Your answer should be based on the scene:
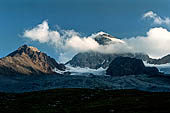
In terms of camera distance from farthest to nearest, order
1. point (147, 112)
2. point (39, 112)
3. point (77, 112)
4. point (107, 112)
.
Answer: point (39, 112), point (77, 112), point (107, 112), point (147, 112)

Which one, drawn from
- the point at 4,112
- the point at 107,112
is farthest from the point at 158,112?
the point at 4,112

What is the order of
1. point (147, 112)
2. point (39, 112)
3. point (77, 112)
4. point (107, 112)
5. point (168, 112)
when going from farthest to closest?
point (39, 112)
point (77, 112)
point (107, 112)
point (147, 112)
point (168, 112)

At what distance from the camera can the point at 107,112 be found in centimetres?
4388

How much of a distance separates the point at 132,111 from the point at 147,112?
3.16m

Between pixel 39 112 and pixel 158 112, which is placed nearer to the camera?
pixel 158 112

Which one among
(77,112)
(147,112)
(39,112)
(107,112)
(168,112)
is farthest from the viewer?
(39,112)

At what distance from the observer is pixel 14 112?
54.8 m

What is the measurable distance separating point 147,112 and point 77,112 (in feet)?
47.6

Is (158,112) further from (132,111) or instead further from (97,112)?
(97,112)

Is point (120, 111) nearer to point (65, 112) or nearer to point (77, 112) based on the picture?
point (77, 112)

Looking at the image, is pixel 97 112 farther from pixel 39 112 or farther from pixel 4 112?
pixel 4 112

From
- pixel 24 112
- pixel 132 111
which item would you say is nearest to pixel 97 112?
pixel 132 111

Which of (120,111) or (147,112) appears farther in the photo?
(120,111)

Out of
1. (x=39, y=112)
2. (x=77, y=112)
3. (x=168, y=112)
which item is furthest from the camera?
(x=39, y=112)
